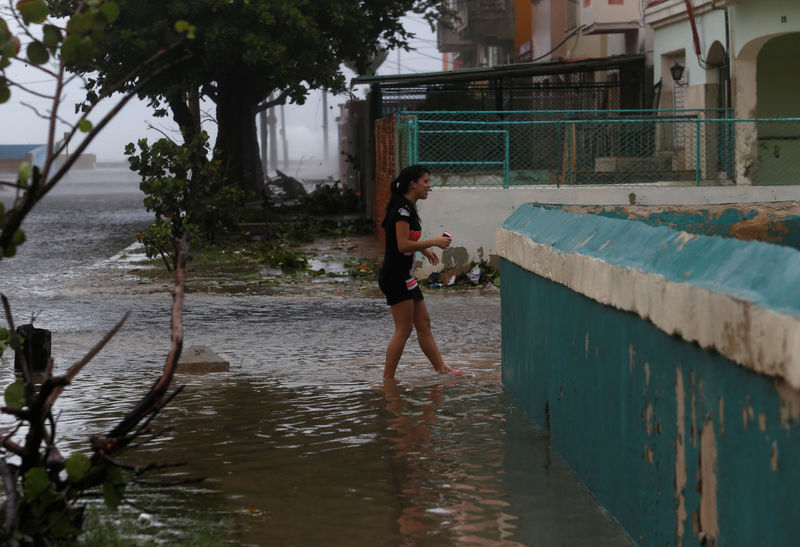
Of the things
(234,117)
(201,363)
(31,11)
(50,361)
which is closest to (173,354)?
(50,361)

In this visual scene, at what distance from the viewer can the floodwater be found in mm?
5367

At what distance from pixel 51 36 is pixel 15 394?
1308 mm

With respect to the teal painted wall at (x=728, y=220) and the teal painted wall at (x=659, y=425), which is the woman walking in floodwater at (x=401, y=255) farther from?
the teal painted wall at (x=659, y=425)

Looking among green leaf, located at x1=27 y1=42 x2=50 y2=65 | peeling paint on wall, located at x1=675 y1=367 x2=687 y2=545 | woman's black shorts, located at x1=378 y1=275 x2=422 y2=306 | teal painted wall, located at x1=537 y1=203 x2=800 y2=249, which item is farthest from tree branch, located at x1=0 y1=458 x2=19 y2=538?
woman's black shorts, located at x1=378 y1=275 x2=422 y2=306

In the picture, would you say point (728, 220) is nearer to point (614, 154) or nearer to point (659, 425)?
point (659, 425)

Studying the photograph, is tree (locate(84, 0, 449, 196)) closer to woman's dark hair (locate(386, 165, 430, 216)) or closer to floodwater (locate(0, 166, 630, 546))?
floodwater (locate(0, 166, 630, 546))

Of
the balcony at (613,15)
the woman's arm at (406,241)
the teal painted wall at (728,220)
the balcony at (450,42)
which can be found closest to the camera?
the teal painted wall at (728,220)

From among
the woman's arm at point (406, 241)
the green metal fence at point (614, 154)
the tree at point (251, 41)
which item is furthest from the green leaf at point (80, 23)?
the tree at point (251, 41)

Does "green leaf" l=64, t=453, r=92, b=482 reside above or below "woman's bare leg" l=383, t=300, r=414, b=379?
above

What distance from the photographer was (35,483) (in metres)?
4.29

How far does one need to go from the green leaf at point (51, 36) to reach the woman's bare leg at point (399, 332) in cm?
496

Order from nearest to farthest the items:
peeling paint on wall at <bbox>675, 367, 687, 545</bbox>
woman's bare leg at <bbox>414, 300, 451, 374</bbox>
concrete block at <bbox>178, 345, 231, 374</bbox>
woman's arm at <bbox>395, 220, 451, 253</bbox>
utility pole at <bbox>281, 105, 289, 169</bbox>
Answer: peeling paint on wall at <bbox>675, 367, 687, 545</bbox>, woman's arm at <bbox>395, 220, 451, 253</bbox>, woman's bare leg at <bbox>414, 300, 451, 374</bbox>, concrete block at <bbox>178, 345, 231, 374</bbox>, utility pole at <bbox>281, 105, 289, 169</bbox>

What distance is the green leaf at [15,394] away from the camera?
4466 millimetres

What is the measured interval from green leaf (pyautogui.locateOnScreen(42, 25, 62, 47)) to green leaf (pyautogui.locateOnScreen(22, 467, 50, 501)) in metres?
1.50
